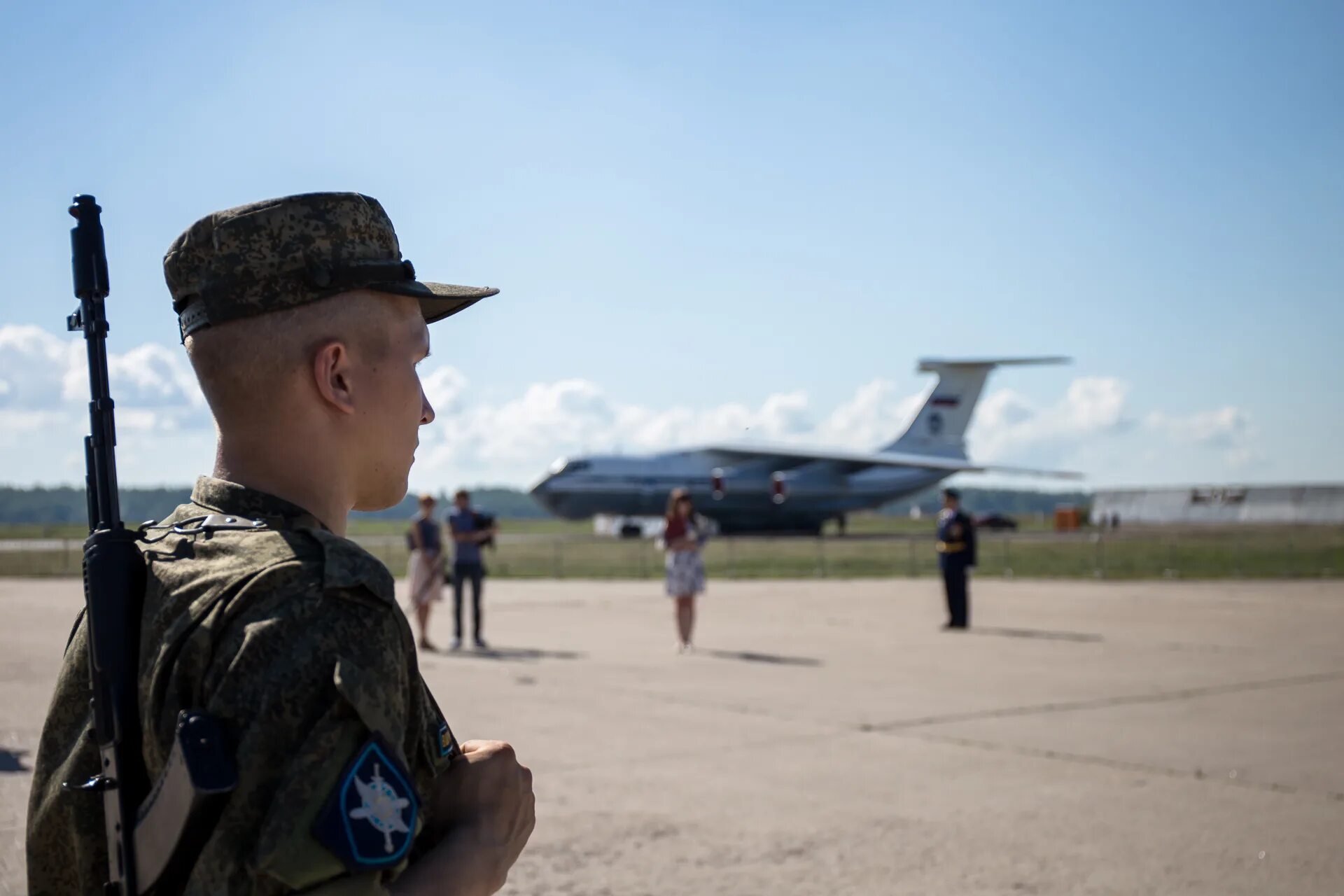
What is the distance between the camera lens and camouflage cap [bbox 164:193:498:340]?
156cm

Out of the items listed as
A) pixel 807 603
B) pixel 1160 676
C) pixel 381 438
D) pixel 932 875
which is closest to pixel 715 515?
pixel 807 603

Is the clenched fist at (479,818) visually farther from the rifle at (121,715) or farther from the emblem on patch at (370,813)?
the rifle at (121,715)

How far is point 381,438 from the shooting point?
1.65m

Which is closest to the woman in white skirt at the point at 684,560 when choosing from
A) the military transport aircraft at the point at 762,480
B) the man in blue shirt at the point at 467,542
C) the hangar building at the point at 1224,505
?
the man in blue shirt at the point at 467,542

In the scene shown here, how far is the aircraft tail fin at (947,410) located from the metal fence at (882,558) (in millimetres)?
10093

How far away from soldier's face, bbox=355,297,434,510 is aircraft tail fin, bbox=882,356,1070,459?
58.9m

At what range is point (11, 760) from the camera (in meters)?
7.10

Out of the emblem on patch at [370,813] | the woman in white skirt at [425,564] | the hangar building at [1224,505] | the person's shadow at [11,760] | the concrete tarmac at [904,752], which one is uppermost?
the emblem on patch at [370,813]

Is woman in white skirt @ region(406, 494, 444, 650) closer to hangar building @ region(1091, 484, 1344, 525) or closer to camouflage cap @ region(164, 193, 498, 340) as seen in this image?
camouflage cap @ region(164, 193, 498, 340)

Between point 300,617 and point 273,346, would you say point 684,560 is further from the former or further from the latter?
point 300,617

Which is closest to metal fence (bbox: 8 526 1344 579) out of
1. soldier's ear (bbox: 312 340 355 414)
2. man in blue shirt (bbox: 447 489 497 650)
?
man in blue shirt (bbox: 447 489 497 650)

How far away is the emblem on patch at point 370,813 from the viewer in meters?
1.28

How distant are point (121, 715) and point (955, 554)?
14838mm

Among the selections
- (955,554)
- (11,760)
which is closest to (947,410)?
(955,554)
